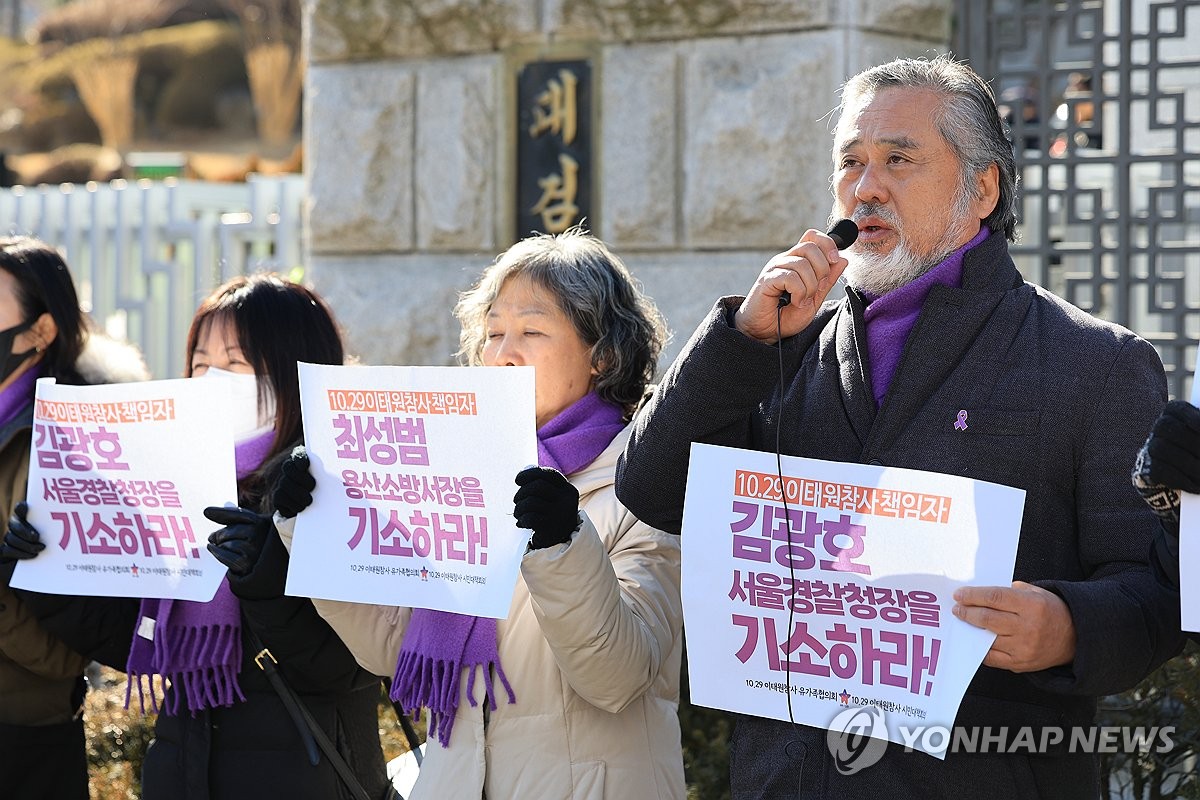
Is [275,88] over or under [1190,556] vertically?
over

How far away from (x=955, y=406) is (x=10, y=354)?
2.45 meters

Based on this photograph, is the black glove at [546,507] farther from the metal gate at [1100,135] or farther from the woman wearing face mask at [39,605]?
the metal gate at [1100,135]

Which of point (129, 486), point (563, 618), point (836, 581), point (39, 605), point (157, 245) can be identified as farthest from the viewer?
point (157, 245)

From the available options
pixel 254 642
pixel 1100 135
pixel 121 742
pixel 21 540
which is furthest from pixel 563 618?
pixel 1100 135

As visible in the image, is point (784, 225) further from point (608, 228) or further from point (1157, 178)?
point (1157, 178)

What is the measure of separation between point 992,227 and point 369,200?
3.61m

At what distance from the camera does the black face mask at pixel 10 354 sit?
12.5 ft

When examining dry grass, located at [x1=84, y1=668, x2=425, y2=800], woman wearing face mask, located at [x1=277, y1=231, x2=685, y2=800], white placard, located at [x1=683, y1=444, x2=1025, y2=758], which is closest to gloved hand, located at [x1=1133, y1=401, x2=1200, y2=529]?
white placard, located at [x1=683, y1=444, x2=1025, y2=758]

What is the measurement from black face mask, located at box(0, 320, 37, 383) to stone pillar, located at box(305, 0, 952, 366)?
199cm

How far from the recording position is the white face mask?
3.41 metres

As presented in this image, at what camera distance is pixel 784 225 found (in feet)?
16.9

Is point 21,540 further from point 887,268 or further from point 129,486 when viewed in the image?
point 887,268

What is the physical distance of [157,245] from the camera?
8.42 meters

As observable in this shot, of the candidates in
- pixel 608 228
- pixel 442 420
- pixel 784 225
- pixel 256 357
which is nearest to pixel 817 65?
pixel 784 225
